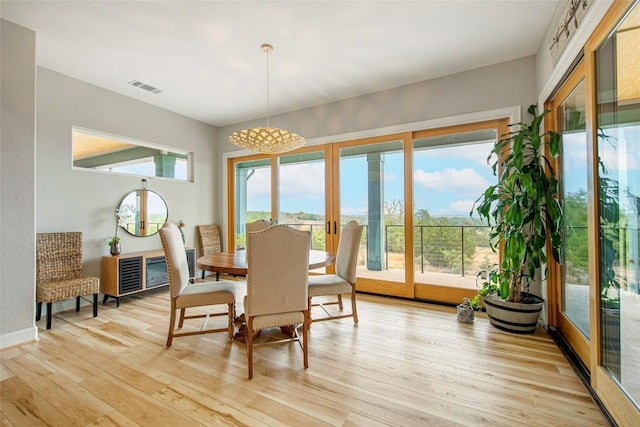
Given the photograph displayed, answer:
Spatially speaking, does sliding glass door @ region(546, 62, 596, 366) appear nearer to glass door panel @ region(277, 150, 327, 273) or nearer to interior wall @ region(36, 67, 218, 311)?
glass door panel @ region(277, 150, 327, 273)

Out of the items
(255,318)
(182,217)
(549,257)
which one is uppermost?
(182,217)

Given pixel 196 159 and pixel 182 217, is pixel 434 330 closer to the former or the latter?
pixel 182 217

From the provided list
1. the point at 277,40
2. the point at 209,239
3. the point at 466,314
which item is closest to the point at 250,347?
the point at 466,314

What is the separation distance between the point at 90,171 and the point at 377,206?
3.91 m

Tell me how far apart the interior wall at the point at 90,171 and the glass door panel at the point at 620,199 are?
5.09 meters

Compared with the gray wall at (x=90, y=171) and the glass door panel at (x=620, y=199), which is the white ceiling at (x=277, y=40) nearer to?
the gray wall at (x=90, y=171)

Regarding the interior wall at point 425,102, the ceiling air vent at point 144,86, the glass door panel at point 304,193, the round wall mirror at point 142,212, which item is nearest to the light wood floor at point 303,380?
the round wall mirror at point 142,212

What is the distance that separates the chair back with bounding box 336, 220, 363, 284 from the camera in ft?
9.51

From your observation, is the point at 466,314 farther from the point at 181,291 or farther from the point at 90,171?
the point at 90,171

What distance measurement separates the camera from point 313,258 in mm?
2752

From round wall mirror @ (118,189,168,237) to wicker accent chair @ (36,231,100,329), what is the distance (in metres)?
0.66

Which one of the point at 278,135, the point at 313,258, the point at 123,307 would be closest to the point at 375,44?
the point at 278,135

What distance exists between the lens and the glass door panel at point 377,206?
382 centimetres

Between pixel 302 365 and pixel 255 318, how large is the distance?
1.79 ft
